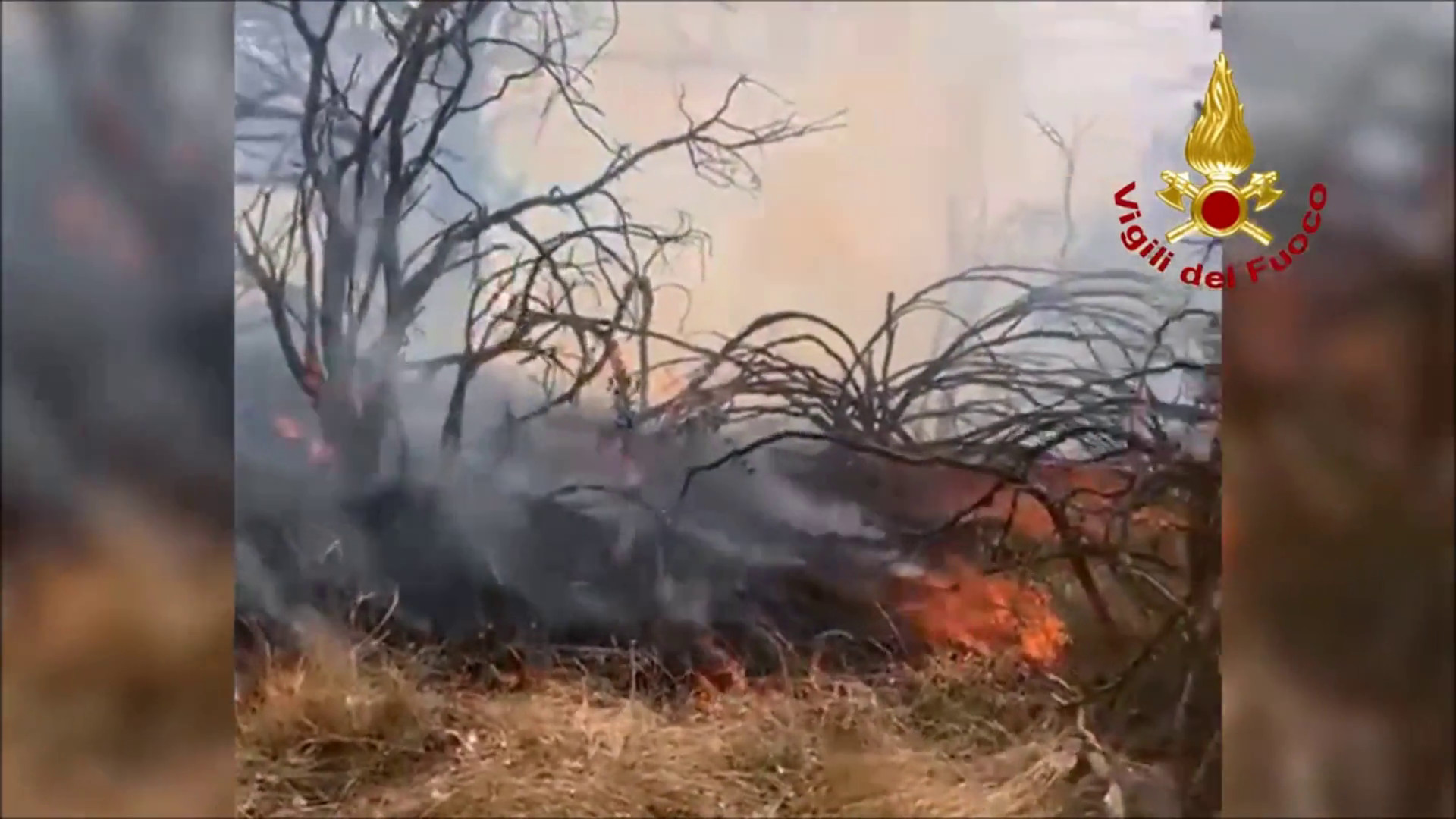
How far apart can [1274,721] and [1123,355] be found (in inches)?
14.2

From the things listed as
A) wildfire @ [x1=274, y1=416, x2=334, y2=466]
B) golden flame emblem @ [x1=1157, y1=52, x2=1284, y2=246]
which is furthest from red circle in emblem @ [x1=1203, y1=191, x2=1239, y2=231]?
wildfire @ [x1=274, y1=416, x2=334, y2=466]

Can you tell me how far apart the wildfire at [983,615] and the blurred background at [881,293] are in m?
0.17

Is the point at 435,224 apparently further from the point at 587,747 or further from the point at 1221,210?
the point at 1221,210

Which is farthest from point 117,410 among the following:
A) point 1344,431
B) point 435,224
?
point 1344,431

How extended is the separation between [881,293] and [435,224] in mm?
400

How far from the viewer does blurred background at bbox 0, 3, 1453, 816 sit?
1.07 m

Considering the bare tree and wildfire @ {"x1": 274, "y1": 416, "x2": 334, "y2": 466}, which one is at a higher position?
the bare tree

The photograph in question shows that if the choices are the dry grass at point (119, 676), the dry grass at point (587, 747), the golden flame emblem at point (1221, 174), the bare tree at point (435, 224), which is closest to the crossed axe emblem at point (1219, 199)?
the golden flame emblem at point (1221, 174)

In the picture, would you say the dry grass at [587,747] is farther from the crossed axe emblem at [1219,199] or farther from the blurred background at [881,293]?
the crossed axe emblem at [1219,199]

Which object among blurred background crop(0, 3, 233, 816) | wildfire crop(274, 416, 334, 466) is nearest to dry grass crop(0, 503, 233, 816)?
blurred background crop(0, 3, 233, 816)

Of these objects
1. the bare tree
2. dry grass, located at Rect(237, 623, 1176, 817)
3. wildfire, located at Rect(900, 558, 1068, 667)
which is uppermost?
the bare tree

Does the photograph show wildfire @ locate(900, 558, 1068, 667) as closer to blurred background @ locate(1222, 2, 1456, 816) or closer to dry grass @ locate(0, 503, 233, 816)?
blurred background @ locate(1222, 2, 1456, 816)

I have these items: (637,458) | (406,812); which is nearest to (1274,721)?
(637,458)

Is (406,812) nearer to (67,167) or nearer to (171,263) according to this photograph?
(171,263)
